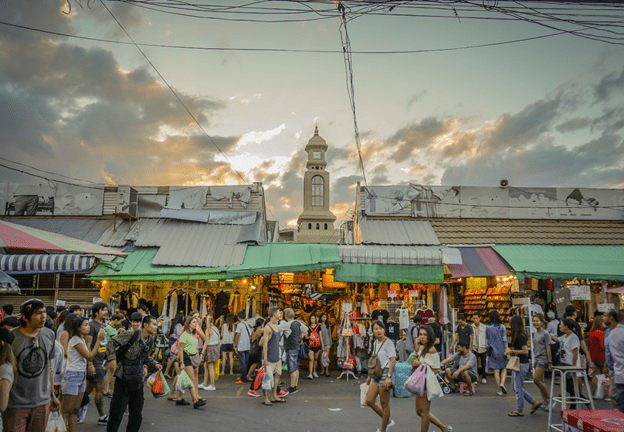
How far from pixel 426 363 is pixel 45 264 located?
12020 mm

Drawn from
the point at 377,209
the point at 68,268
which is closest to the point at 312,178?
the point at 377,209

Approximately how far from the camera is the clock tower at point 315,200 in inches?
2152

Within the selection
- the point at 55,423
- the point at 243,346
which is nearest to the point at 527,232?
the point at 243,346

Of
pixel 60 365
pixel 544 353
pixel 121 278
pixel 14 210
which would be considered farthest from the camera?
pixel 14 210

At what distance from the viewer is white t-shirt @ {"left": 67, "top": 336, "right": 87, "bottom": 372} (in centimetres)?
694

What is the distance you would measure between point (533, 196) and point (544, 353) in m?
13.1

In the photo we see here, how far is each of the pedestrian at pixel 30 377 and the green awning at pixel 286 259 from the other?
10.2 metres

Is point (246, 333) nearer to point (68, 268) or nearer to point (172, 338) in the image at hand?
point (172, 338)

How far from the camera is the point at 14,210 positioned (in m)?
19.8

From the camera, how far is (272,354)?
1023 cm

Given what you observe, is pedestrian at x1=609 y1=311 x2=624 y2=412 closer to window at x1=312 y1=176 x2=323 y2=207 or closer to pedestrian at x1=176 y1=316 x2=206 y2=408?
pedestrian at x1=176 y1=316 x2=206 y2=408

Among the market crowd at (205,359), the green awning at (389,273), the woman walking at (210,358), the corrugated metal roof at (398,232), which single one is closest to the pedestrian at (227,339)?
the market crowd at (205,359)

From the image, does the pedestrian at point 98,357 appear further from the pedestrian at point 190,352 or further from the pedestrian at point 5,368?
the pedestrian at point 5,368

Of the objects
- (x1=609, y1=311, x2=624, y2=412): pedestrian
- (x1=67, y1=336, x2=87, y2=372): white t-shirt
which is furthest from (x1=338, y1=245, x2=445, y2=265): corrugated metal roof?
(x1=67, y1=336, x2=87, y2=372): white t-shirt
